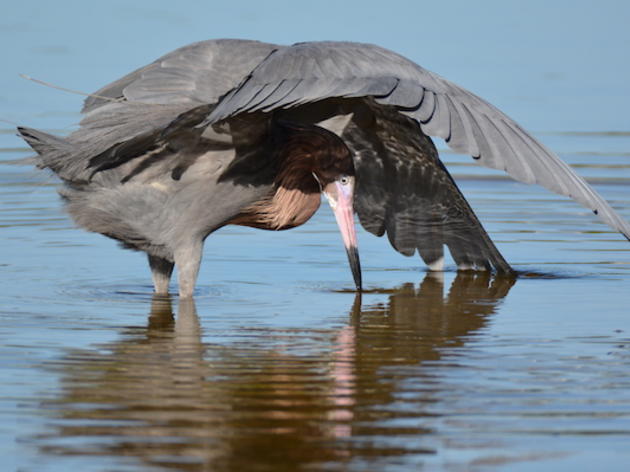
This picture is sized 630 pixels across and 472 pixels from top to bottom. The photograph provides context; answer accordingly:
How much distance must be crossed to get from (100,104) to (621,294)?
9.93 ft

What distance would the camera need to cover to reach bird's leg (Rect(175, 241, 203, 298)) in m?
7.20

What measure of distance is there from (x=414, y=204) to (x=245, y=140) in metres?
1.84

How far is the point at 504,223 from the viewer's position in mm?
9977

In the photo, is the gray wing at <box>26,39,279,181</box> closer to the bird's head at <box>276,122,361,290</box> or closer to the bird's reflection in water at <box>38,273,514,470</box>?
the bird's head at <box>276,122,361,290</box>

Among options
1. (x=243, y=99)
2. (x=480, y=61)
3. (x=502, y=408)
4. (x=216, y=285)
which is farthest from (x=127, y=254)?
(x=480, y=61)

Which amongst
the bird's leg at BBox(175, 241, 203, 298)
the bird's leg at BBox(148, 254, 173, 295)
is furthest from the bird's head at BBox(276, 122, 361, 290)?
the bird's leg at BBox(148, 254, 173, 295)

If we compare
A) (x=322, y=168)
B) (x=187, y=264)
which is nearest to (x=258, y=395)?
(x=187, y=264)

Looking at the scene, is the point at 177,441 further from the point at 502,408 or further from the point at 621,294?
the point at 621,294

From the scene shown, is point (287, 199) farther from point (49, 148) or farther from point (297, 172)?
point (49, 148)

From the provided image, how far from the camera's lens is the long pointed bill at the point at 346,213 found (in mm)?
7453

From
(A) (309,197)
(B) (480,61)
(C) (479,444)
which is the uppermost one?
(B) (480,61)

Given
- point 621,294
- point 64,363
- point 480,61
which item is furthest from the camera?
point 480,61

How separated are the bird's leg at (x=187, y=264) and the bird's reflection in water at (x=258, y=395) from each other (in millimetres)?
215

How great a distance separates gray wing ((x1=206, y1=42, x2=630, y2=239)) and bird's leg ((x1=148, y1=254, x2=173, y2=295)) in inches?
57.5
